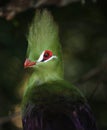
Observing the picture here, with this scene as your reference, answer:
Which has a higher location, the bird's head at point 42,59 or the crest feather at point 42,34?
the crest feather at point 42,34

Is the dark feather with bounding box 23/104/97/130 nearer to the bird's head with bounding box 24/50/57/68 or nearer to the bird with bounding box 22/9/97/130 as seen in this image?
the bird with bounding box 22/9/97/130

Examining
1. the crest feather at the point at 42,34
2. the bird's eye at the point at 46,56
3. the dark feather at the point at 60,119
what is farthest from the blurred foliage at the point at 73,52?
the dark feather at the point at 60,119

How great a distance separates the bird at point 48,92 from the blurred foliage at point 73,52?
86cm

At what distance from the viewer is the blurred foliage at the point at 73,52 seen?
15.2 ft

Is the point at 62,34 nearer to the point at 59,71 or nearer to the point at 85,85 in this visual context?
the point at 85,85

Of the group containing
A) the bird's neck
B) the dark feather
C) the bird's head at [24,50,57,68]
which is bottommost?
the dark feather

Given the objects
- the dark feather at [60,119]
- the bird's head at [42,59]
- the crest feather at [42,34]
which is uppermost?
the crest feather at [42,34]

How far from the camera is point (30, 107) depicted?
3.47 meters

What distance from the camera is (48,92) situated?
3525 millimetres

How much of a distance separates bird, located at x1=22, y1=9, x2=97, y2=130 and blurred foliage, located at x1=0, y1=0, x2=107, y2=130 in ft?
2.81

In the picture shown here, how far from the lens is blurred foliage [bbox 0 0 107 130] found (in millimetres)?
4629

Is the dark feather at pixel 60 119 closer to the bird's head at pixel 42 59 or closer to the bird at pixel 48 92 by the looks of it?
the bird at pixel 48 92

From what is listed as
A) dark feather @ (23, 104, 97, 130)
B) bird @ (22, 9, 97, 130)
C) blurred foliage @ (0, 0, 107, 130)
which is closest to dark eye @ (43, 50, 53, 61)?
bird @ (22, 9, 97, 130)

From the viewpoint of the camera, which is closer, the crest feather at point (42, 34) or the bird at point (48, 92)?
the bird at point (48, 92)
